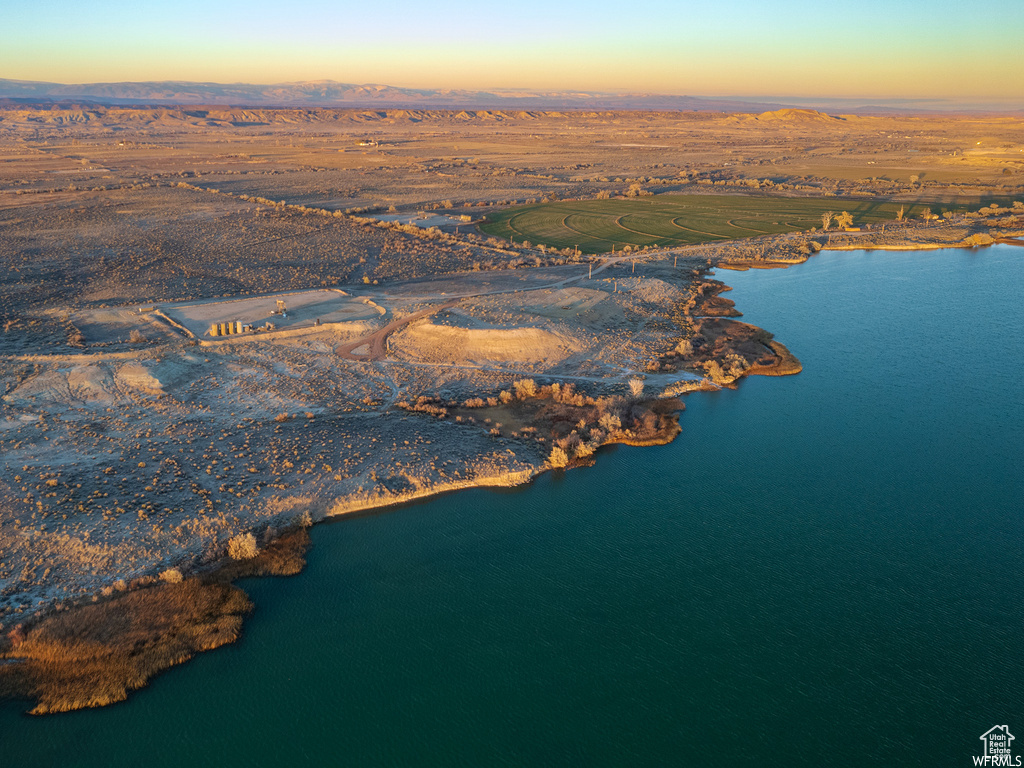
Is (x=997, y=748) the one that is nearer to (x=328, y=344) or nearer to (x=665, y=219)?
(x=328, y=344)

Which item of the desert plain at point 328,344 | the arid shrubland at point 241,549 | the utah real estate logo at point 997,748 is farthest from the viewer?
the desert plain at point 328,344

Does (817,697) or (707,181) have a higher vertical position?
(707,181)

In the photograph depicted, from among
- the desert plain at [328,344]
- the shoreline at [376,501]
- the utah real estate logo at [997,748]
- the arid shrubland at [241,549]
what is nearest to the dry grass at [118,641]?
the shoreline at [376,501]

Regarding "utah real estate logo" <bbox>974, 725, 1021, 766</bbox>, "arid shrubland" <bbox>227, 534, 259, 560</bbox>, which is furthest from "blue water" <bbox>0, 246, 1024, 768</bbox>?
"arid shrubland" <bbox>227, 534, 259, 560</bbox>

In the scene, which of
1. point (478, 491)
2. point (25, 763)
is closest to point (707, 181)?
point (478, 491)

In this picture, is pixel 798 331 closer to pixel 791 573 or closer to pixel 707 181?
pixel 791 573

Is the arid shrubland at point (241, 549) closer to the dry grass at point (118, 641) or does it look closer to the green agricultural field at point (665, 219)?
the dry grass at point (118, 641)

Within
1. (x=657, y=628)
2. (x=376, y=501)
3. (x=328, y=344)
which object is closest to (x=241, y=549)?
(x=376, y=501)
